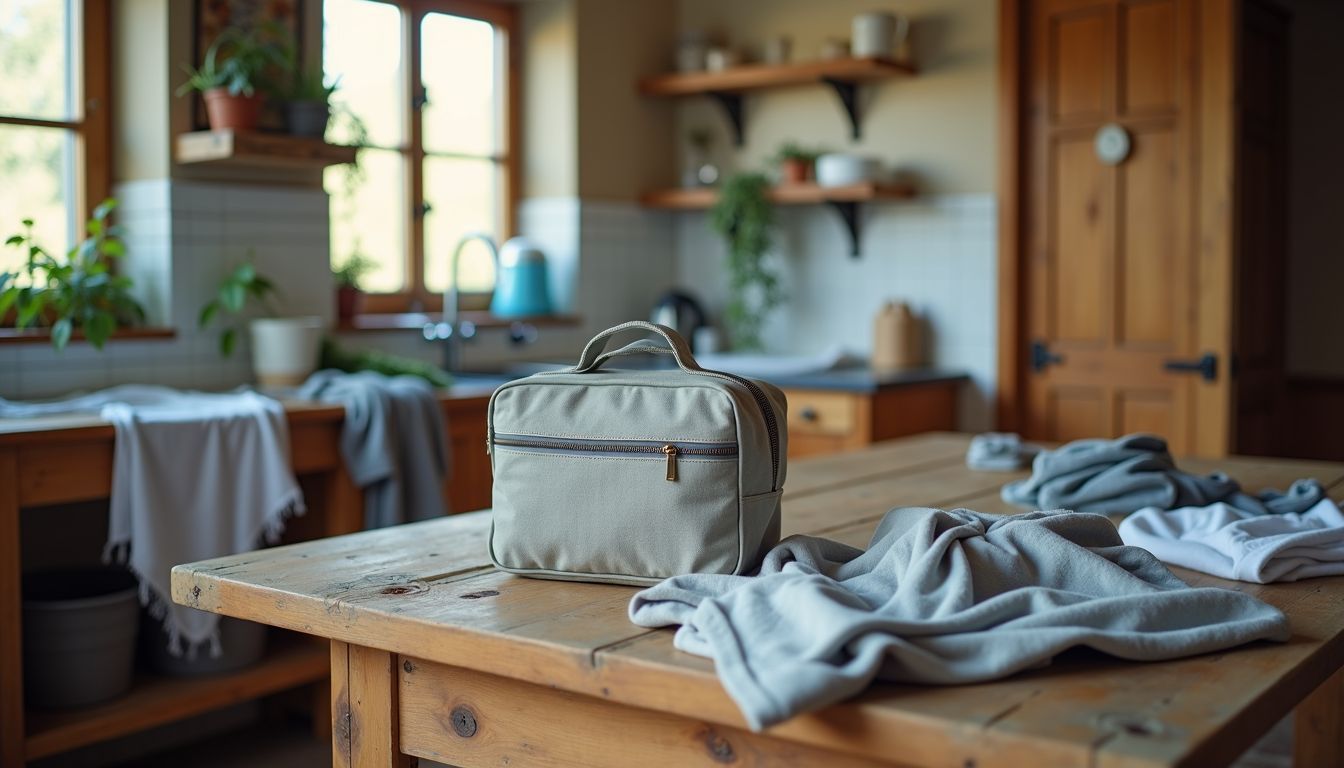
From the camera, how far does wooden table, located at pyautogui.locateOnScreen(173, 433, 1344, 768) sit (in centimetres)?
100

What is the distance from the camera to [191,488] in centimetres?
294

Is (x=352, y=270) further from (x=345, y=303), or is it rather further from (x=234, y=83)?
(x=234, y=83)

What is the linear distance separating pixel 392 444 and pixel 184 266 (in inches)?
33.6

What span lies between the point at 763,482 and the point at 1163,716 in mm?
504

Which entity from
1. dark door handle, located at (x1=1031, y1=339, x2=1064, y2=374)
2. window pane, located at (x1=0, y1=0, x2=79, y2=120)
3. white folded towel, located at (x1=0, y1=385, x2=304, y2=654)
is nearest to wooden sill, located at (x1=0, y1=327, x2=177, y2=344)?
white folded towel, located at (x1=0, y1=385, x2=304, y2=654)

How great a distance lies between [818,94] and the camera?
488cm

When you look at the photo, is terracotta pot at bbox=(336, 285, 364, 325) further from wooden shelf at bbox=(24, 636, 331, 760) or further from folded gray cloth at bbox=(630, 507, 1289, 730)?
folded gray cloth at bbox=(630, 507, 1289, 730)

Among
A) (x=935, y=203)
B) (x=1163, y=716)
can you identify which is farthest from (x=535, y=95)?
(x=1163, y=716)

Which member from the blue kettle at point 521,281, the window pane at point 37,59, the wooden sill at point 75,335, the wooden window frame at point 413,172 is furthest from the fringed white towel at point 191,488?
the blue kettle at point 521,281

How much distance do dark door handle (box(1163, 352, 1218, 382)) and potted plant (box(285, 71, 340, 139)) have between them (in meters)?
2.73

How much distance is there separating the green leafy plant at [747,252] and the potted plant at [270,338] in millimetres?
1701

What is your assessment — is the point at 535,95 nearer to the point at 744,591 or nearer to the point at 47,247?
the point at 47,247

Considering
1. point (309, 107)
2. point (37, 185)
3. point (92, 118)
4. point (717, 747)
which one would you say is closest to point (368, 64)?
point (309, 107)

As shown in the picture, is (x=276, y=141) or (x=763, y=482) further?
(x=276, y=141)
